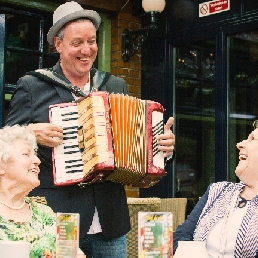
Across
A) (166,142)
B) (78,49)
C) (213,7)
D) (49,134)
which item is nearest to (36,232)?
(49,134)

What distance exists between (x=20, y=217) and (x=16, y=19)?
3512 mm

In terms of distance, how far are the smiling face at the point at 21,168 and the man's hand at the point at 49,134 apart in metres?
0.29

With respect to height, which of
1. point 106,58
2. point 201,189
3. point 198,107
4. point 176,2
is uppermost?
point 176,2

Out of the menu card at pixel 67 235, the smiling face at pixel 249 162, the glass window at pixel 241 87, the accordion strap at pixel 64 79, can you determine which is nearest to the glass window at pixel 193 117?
the glass window at pixel 241 87

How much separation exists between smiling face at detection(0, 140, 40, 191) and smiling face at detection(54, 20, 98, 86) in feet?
2.29

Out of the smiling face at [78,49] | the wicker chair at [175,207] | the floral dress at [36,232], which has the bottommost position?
the wicker chair at [175,207]

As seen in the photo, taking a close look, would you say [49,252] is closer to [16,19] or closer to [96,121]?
[96,121]

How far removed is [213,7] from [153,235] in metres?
3.99

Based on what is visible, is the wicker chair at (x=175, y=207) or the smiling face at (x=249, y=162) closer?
the smiling face at (x=249, y=162)

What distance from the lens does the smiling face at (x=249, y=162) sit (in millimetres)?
2408

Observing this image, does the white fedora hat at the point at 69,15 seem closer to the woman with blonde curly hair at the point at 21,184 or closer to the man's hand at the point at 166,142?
the man's hand at the point at 166,142

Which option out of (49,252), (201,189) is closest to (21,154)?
(49,252)

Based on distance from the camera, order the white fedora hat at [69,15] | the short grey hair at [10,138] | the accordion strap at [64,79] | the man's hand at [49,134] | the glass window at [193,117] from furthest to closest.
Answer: the glass window at [193,117] → the white fedora hat at [69,15] → the accordion strap at [64,79] → the man's hand at [49,134] → the short grey hair at [10,138]

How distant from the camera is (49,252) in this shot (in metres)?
2.06
